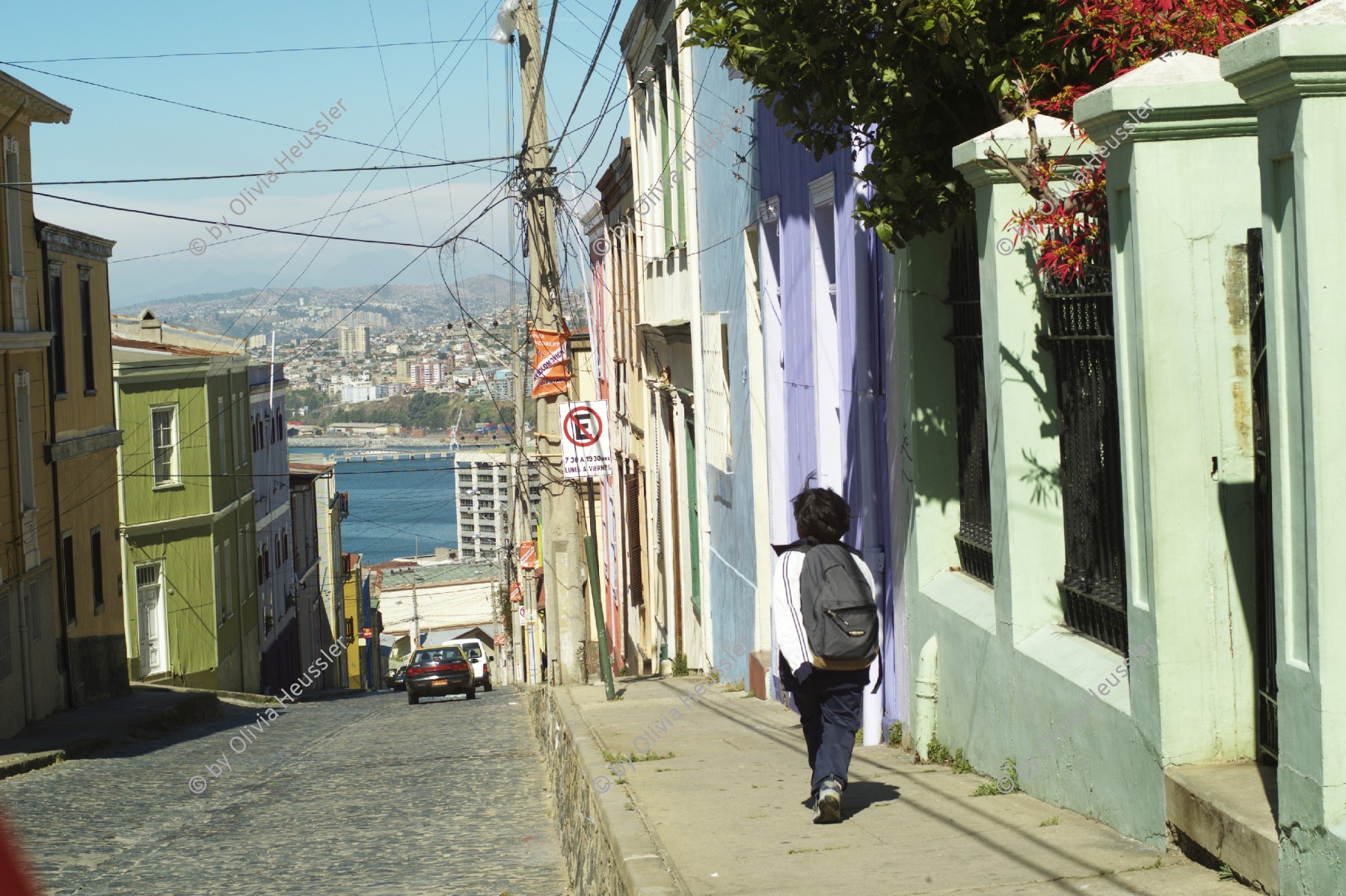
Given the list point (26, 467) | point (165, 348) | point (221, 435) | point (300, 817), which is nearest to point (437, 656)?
point (221, 435)

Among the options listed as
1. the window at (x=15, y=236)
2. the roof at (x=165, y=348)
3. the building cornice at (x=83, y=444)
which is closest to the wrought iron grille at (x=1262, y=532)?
the window at (x=15, y=236)

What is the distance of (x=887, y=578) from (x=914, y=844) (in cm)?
319

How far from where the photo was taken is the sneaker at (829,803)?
607 centimetres

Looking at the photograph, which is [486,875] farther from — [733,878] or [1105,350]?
[1105,350]

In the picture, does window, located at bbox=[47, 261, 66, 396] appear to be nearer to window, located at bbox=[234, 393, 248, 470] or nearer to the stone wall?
window, located at bbox=[234, 393, 248, 470]

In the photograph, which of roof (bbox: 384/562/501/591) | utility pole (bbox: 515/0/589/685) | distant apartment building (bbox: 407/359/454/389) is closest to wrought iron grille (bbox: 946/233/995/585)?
utility pole (bbox: 515/0/589/685)

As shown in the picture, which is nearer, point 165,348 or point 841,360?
point 841,360

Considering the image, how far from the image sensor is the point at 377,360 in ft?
213

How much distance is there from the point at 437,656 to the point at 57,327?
1418 centimetres

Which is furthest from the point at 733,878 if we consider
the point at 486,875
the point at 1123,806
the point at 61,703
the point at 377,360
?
the point at 377,360

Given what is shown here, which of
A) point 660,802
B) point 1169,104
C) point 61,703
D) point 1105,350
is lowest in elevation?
point 61,703

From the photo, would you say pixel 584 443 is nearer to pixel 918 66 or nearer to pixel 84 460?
pixel 84 460

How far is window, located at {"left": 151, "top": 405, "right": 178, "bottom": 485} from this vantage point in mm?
30391

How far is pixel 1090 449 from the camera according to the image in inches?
231
